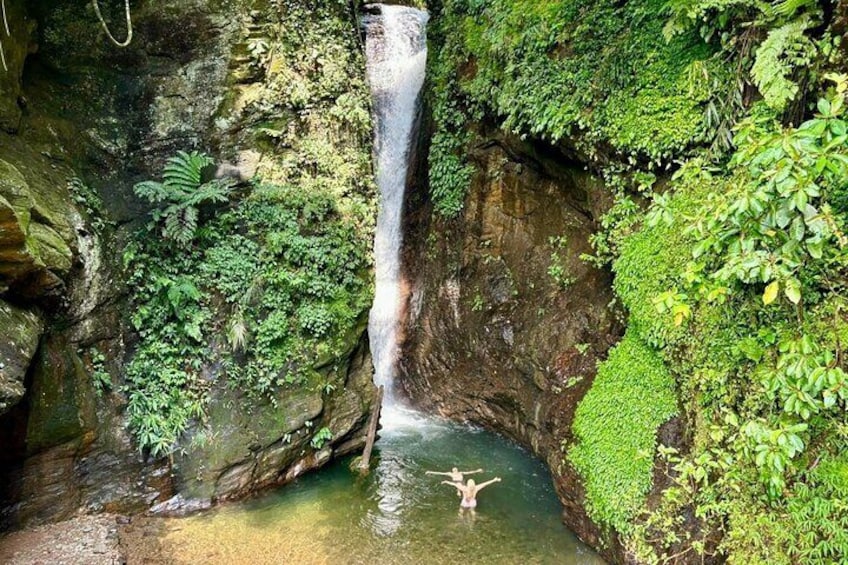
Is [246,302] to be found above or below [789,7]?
below

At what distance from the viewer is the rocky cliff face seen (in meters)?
6.51

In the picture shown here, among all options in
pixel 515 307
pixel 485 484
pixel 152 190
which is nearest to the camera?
pixel 485 484

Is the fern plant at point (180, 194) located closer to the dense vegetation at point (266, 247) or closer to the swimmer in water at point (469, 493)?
the dense vegetation at point (266, 247)

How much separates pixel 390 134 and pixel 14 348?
9.07 meters

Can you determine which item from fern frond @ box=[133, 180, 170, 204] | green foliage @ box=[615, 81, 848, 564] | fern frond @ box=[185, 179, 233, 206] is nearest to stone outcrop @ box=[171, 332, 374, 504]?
fern frond @ box=[185, 179, 233, 206]

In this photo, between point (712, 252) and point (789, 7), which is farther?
point (712, 252)

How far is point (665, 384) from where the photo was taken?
20.1ft

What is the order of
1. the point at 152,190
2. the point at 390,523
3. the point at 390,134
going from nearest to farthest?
the point at 390,523 → the point at 152,190 → the point at 390,134

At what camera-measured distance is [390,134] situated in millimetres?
12750

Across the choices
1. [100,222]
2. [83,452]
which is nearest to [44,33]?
[100,222]

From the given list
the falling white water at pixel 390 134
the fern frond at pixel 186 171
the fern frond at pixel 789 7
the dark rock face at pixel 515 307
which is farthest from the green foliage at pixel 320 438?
the fern frond at pixel 789 7

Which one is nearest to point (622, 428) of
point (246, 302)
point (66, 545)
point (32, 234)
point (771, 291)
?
point (771, 291)

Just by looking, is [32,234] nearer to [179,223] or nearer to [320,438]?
[179,223]

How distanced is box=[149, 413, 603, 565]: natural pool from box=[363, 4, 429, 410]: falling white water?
347cm
